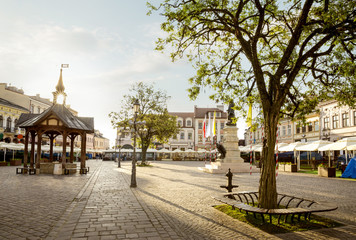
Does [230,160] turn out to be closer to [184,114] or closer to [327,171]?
[327,171]

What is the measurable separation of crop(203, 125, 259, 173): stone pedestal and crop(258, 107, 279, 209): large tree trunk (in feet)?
53.3

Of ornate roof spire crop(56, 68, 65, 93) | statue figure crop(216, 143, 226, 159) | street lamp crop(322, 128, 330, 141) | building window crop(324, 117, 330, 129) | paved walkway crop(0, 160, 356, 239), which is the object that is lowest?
paved walkway crop(0, 160, 356, 239)

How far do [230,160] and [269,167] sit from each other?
18.1 meters

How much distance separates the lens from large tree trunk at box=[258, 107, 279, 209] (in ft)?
23.2

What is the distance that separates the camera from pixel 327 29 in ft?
22.6

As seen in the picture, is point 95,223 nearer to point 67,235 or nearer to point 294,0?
point 67,235

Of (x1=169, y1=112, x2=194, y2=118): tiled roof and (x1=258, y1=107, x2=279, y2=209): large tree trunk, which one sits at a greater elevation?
(x1=169, y1=112, x2=194, y2=118): tiled roof

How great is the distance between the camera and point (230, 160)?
24938 mm

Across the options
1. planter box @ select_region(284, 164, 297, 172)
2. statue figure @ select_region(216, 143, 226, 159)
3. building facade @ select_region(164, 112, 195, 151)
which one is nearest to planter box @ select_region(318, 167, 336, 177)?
planter box @ select_region(284, 164, 297, 172)

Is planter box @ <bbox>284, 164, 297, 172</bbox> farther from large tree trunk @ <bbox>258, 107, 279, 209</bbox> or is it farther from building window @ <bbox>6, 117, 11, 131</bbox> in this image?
building window @ <bbox>6, 117, 11, 131</bbox>

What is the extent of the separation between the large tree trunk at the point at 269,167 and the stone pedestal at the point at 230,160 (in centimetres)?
1625

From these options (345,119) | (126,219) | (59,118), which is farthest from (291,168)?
(126,219)

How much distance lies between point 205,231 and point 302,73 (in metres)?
6.56

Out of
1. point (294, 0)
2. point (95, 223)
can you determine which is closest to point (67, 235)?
point (95, 223)
